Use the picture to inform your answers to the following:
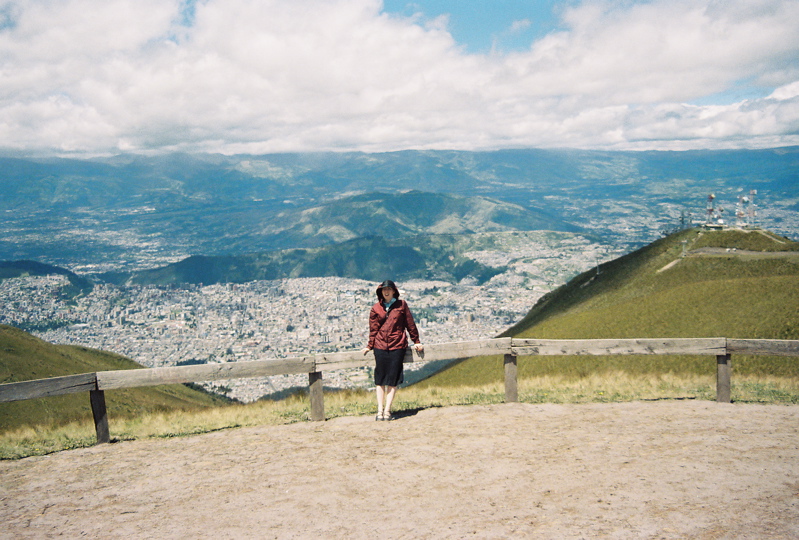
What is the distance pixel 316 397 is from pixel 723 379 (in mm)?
8636

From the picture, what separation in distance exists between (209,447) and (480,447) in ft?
16.0

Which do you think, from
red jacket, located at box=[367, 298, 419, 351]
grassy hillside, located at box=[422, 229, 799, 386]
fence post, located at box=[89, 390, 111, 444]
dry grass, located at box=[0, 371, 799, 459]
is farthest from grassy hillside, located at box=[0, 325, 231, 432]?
grassy hillside, located at box=[422, 229, 799, 386]

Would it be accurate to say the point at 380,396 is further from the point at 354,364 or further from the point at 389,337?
the point at 389,337

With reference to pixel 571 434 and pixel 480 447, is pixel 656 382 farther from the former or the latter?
pixel 480 447

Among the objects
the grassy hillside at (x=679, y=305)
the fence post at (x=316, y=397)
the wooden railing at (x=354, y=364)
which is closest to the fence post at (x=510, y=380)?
the wooden railing at (x=354, y=364)

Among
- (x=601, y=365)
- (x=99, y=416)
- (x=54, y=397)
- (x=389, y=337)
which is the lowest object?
(x=601, y=365)

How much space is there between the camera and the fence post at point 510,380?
1138 cm

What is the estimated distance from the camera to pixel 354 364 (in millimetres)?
10938

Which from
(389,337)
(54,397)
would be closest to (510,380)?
(389,337)

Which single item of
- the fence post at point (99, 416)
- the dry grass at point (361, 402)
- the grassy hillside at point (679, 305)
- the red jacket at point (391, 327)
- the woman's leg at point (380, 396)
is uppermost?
the red jacket at point (391, 327)

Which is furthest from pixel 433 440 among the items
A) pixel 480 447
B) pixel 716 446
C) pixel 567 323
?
pixel 567 323

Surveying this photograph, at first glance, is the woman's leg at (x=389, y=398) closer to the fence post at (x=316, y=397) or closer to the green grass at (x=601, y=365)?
the green grass at (x=601, y=365)

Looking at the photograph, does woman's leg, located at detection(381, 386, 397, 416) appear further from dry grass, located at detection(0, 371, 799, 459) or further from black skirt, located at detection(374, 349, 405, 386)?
dry grass, located at detection(0, 371, 799, 459)

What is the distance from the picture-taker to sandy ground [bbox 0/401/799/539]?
6.08m
